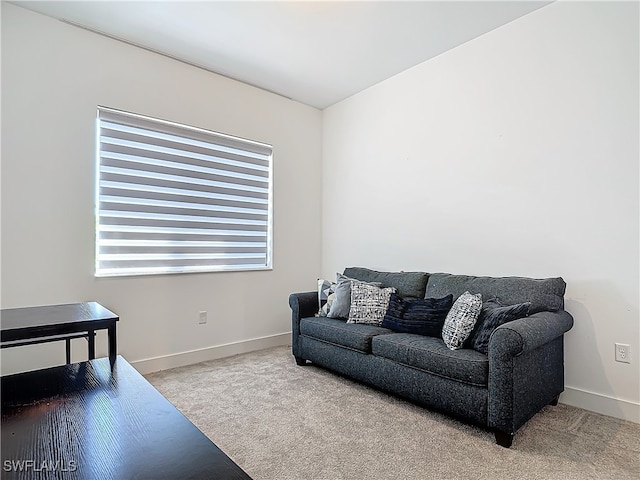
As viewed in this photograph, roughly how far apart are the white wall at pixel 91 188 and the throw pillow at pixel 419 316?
5.44 feet

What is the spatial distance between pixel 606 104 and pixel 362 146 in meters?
2.24

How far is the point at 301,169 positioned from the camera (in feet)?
14.6

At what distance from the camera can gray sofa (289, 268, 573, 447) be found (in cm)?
200

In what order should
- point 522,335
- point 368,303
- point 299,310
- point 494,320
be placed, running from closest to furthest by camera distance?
1. point 522,335
2. point 494,320
3. point 368,303
4. point 299,310

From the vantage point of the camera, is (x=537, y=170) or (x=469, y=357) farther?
(x=537, y=170)

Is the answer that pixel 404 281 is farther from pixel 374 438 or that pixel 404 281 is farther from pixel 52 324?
pixel 52 324

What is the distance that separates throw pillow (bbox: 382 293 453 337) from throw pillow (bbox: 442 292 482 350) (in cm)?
15

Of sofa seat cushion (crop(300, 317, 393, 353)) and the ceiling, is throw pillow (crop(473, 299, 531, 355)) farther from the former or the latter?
the ceiling

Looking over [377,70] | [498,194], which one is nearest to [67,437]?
[498,194]

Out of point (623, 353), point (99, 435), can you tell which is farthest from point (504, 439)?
point (99, 435)

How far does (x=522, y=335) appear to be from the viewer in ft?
6.41

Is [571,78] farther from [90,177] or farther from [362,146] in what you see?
[90,177]

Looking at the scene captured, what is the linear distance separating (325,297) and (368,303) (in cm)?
49

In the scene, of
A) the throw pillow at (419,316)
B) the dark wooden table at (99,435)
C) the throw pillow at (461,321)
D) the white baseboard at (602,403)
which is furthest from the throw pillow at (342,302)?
the dark wooden table at (99,435)
